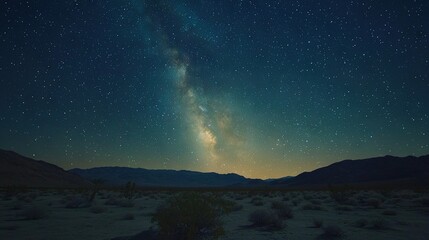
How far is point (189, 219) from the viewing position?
1048 centimetres

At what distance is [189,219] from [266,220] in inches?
Answer: 256

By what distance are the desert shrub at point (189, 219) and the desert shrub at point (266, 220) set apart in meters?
4.77

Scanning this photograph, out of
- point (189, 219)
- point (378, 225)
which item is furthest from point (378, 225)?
point (189, 219)

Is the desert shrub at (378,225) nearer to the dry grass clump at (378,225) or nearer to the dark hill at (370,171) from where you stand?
the dry grass clump at (378,225)

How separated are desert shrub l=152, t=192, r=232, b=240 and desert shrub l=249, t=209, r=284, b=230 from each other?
4766mm

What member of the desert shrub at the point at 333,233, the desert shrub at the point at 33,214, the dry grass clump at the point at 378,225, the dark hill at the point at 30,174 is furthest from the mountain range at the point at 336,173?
the desert shrub at the point at 333,233

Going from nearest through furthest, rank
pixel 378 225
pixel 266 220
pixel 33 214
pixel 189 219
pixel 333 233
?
pixel 189 219
pixel 333 233
pixel 378 225
pixel 266 220
pixel 33 214

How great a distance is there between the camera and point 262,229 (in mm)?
14602

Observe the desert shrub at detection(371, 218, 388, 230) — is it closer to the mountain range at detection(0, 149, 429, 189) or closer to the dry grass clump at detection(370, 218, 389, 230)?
the dry grass clump at detection(370, 218, 389, 230)

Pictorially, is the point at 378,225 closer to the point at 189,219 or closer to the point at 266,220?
the point at 266,220

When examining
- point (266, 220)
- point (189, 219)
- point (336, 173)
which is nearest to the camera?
point (189, 219)

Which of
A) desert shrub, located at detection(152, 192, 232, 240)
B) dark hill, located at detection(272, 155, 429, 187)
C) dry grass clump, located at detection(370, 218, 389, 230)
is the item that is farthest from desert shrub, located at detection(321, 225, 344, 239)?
dark hill, located at detection(272, 155, 429, 187)

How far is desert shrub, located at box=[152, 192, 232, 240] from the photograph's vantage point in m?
10.5

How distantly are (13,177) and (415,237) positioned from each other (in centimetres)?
12225
